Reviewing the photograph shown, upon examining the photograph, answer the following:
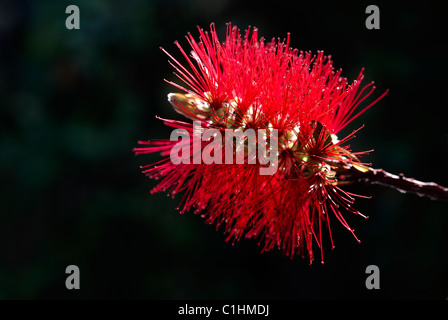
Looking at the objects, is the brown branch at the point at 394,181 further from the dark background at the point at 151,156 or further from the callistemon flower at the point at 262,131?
the dark background at the point at 151,156

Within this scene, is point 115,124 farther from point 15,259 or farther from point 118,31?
point 15,259

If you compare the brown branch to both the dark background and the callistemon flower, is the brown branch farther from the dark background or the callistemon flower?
the dark background

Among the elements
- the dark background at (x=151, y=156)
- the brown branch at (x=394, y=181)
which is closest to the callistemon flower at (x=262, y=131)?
the brown branch at (x=394, y=181)

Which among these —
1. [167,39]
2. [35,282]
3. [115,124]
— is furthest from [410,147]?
[35,282]

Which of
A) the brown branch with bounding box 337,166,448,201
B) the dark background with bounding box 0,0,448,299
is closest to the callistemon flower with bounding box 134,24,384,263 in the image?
the brown branch with bounding box 337,166,448,201
